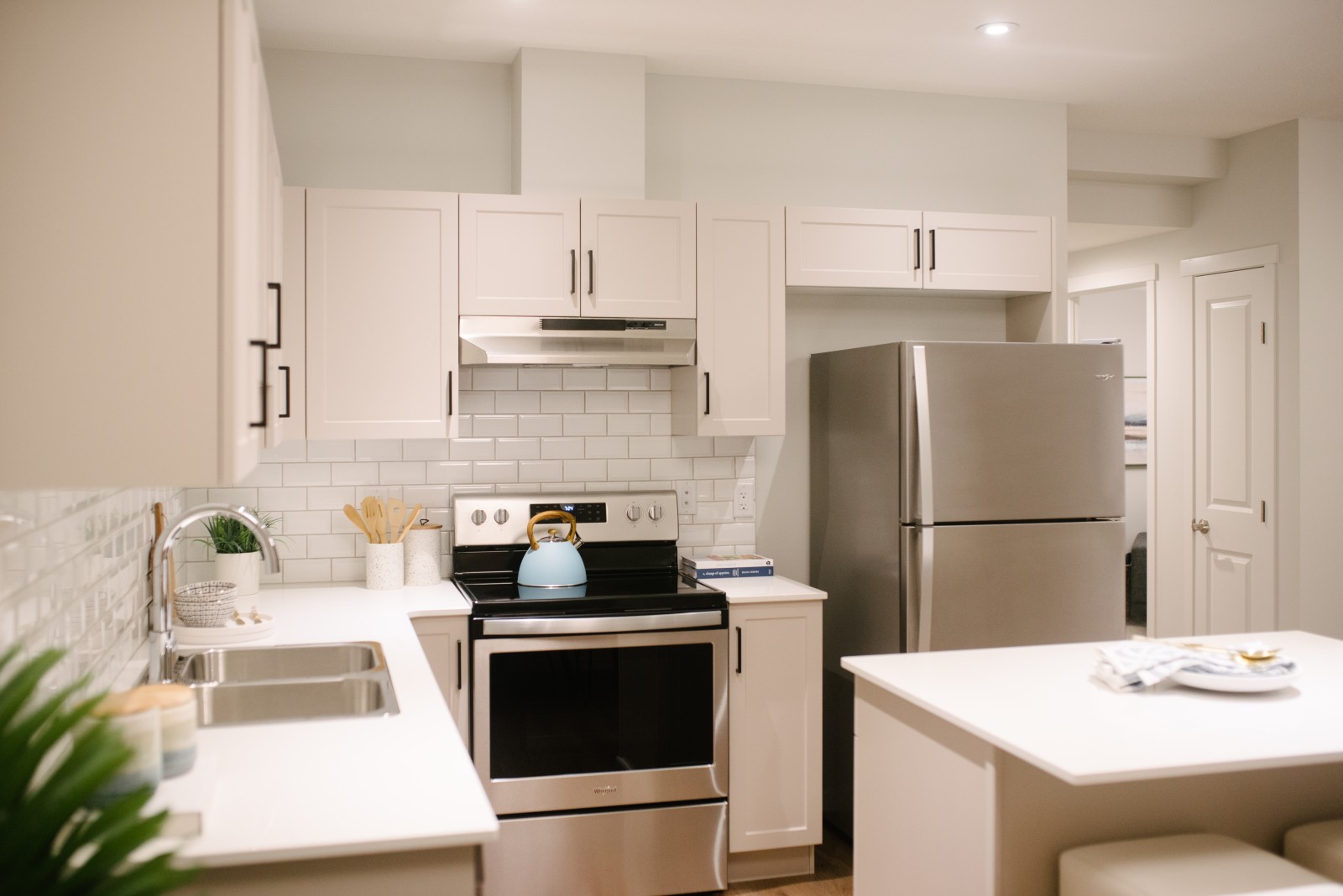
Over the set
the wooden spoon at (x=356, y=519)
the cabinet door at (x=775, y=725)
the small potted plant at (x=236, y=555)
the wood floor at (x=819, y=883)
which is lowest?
the wood floor at (x=819, y=883)

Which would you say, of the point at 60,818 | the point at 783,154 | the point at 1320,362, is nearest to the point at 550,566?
the point at 783,154

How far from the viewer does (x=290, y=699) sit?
2.21m

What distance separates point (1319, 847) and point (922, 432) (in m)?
1.59

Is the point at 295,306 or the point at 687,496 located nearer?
the point at 295,306

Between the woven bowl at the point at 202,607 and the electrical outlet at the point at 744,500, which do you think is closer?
the woven bowl at the point at 202,607

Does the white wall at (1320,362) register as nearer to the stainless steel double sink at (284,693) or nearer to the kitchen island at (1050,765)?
the kitchen island at (1050,765)

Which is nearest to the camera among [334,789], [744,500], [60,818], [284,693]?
[60,818]

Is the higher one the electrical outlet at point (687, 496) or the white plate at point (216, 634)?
the electrical outlet at point (687, 496)

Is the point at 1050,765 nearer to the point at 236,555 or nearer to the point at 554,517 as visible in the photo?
the point at 554,517

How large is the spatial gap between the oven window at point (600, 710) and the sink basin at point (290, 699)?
896 millimetres

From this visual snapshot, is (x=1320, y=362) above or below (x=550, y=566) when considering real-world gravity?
above

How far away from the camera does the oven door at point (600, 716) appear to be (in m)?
3.11

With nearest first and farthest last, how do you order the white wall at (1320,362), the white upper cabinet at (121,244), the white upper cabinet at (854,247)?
1. the white upper cabinet at (121,244)
2. the white upper cabinet at (854,247)
3. the white wall at (1320,362)

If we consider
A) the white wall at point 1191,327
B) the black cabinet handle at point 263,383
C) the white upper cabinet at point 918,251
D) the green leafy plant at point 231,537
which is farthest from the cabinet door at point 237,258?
the white wall at point 1191,327
